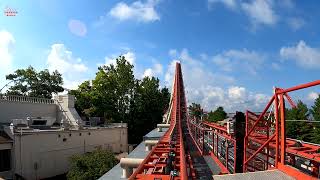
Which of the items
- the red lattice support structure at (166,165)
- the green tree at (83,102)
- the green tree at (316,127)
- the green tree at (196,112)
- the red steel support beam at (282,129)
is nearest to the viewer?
the red steel support beam at (282,129)

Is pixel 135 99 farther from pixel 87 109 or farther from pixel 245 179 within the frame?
pixel 245 179

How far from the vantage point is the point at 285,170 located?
7.56 meters

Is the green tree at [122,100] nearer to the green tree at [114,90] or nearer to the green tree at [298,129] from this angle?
the green tree at [114,90]

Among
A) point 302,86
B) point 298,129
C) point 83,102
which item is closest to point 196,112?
point 298,129

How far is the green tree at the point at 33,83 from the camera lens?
68.8 metres

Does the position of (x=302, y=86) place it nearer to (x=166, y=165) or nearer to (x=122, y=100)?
(x=166, y=165)

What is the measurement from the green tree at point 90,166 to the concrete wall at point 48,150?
154 inches

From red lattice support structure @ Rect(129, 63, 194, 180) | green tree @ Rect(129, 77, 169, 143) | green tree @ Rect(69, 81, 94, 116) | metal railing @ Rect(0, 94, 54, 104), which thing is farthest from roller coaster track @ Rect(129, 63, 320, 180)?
green tree @ Rect(129, 77, 169, 143)

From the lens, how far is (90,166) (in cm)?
3403

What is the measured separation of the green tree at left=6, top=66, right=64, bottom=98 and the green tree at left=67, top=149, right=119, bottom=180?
38.0 meters

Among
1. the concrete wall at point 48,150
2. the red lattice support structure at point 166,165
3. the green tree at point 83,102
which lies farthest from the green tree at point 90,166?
the green tree at point 83,102

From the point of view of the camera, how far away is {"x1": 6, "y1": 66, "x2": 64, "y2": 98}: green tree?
68.8 m

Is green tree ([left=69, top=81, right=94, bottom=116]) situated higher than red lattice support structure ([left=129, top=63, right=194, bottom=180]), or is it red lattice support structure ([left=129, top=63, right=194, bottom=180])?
green tree ([left=69, top=81, right=94, bottom=116])

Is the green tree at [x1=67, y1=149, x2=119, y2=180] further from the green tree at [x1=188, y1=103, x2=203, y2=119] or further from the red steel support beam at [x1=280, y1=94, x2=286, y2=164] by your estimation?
the red steel support beam at [x1=280, y1=94, x2=286, y2=164]
